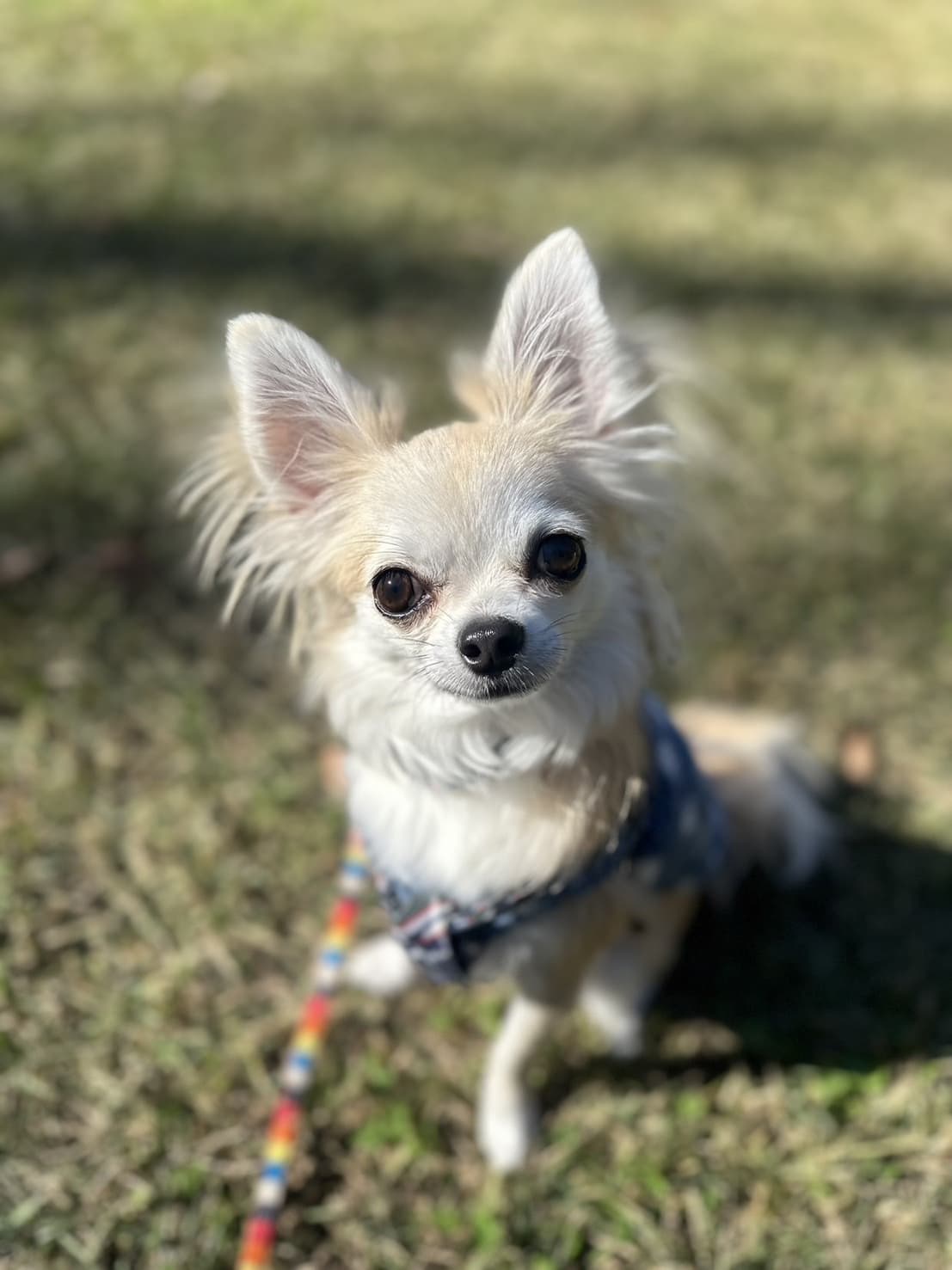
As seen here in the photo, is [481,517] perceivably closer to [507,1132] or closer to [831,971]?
[507,1132]

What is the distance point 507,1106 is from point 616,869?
0.71m

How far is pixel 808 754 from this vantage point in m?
3.00

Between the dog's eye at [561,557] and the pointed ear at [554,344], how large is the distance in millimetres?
238

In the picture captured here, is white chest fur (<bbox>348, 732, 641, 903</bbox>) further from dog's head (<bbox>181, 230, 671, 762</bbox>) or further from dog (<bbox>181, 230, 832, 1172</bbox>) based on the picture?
dog's head (<bbox>181, 230, 671, 762</bbox>)

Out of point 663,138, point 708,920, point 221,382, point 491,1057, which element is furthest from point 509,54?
point 491,1057

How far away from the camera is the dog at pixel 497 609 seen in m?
1.67

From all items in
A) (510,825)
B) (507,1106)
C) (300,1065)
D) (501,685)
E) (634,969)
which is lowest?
(300,1065)

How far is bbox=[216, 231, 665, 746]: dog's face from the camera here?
1.66m

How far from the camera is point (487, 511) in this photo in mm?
1651

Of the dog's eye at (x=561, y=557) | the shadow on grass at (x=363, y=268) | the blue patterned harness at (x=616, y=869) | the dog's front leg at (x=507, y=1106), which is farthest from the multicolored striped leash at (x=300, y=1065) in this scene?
the shadow on grass at (x=363, y=268)

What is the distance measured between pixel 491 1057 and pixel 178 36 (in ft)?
19.7

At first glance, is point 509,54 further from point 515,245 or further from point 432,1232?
point 432,1232

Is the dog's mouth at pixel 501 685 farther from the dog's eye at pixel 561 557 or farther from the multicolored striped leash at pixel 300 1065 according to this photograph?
the multicolored striped leash at pixel 300 1065

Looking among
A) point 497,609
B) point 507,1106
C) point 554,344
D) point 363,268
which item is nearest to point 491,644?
point 497,609
